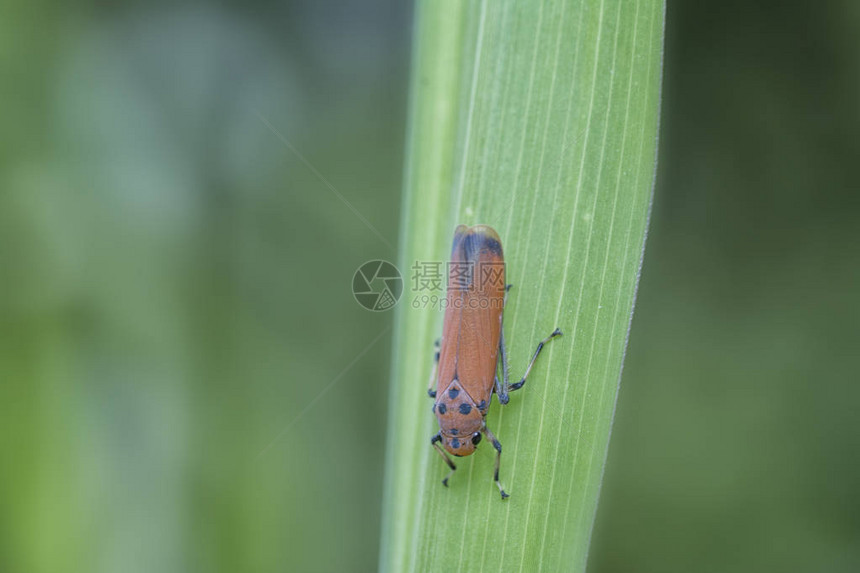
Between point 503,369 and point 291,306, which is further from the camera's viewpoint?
point 291,306

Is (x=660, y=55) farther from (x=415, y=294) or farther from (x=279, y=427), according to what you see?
(x=279, y=427)

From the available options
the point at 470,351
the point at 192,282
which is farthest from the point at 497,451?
the point at 192,282

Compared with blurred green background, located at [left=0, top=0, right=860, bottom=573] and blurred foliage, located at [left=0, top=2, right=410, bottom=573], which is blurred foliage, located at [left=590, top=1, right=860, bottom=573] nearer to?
blurred green background, located at [left=0, top=0, right=860, bottom=573]

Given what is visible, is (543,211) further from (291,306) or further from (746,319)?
(291,306)

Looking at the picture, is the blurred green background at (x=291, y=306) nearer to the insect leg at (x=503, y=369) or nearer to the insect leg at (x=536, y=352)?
the insect leg at (x=503, y=369)

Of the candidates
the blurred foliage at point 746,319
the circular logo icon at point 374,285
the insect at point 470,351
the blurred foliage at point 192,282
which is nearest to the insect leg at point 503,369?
the insect at point 470,351
